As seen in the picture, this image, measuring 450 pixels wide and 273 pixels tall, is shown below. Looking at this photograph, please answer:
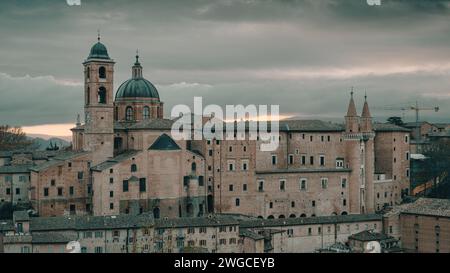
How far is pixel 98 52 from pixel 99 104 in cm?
254

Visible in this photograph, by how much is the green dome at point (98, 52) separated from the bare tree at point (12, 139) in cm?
1702

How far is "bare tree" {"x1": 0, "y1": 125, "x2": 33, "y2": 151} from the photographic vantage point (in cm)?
4681

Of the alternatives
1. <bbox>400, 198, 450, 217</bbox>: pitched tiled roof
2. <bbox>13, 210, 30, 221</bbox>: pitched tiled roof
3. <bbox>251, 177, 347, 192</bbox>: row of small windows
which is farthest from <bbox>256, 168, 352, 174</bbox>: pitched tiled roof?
<bbox>13, 210, 30, 221</bbox>: pitched tiled roof

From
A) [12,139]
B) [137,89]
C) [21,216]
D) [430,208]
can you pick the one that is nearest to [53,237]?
[21,216]

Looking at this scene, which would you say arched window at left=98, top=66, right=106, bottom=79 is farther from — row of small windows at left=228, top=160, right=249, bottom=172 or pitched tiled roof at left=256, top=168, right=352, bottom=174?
pitched tiled roof at left=256, top=168, right=352, bottom=174

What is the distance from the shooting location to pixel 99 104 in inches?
1245

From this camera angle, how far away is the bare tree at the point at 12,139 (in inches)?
1843

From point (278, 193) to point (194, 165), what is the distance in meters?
4.77

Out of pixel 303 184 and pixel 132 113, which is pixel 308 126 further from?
pixel 132 113

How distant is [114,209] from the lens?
29.5 metres

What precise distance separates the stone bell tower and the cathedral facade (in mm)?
47
